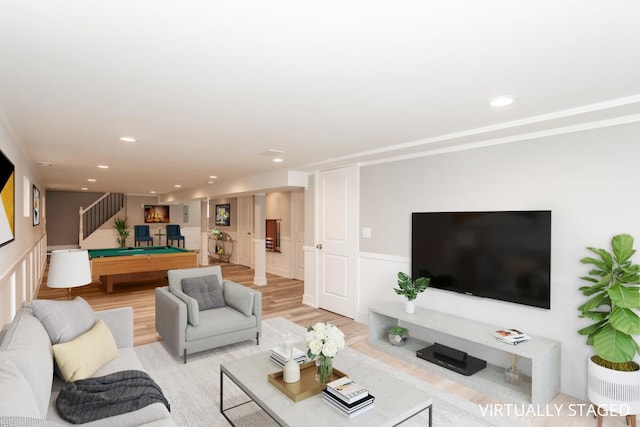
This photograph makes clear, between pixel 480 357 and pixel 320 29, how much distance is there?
136 inches

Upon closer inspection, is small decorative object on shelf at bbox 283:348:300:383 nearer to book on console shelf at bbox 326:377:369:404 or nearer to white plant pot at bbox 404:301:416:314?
book on console shelf at bbox 326:377:369:404

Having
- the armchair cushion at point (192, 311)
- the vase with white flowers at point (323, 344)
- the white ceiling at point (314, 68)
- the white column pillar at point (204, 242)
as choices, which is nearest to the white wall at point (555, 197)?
the white ceiling at point (314, 68)

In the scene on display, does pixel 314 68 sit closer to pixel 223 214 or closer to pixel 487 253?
pixel 487 253

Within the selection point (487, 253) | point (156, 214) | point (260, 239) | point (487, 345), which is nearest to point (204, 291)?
point (487, 345)

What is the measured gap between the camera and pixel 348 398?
195 cm

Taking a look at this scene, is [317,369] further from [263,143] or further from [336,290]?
[336,290]

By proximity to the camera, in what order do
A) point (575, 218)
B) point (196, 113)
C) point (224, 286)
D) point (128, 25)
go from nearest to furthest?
point (128, 25), point (196, 113), point (575, 218), point (224, 286)

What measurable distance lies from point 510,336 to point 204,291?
10.4 feet

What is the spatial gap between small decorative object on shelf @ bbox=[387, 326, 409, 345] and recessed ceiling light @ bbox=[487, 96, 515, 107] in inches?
99.9

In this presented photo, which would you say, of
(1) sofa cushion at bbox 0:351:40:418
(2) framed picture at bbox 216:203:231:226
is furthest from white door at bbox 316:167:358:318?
(2) framed picture at bbox 216:203:231:226

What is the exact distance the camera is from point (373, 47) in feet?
5.36

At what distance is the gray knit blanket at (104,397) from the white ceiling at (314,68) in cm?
178

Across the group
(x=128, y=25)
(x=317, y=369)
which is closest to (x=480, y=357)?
(x=317, y=369)

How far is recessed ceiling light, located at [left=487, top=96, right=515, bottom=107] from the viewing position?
2.31 meters
